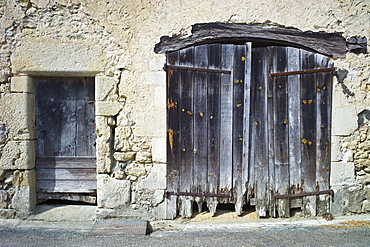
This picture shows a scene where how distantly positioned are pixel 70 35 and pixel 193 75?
4.98 ft

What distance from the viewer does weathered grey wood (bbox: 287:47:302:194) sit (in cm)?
331

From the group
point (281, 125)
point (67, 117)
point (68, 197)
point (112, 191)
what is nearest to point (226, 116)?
point (281, 125)

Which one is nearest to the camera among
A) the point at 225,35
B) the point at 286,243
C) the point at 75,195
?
the point at 286,243

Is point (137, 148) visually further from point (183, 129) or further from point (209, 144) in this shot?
point (209, 144)

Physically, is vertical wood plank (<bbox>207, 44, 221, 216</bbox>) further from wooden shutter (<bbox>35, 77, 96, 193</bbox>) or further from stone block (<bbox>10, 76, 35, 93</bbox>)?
stone block (<bbox>10, 76, 35, 93</bbox>)

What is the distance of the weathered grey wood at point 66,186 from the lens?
351cm

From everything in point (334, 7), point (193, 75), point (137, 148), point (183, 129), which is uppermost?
point (334, 7)

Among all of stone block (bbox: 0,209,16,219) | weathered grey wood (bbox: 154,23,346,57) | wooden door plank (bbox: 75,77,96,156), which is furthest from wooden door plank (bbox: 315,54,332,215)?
stone block (bbox: 0,209,16,219)

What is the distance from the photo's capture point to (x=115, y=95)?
329cm

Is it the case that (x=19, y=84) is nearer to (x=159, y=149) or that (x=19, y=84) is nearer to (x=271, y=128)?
(x=159, y=149)

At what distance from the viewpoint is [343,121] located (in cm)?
335

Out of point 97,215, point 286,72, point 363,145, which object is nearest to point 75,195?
point 97,215

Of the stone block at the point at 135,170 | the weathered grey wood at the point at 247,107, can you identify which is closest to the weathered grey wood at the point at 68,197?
the stone block at the point at 135,170

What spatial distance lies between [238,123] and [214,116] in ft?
0.99
